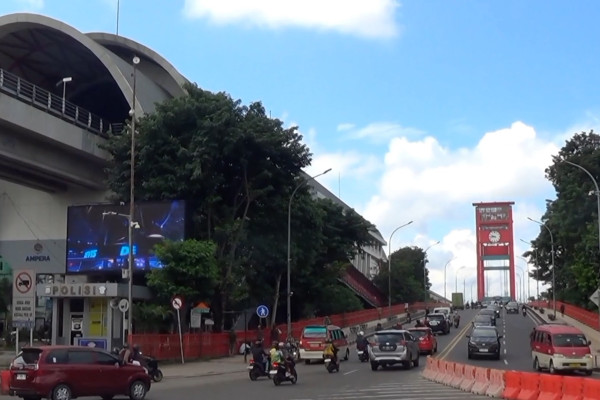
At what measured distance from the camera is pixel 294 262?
5719 centimetres

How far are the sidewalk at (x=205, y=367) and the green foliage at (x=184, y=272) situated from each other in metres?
3.59

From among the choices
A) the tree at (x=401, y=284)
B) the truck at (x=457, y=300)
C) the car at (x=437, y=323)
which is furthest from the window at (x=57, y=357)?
the truck at (x=457, y=300)

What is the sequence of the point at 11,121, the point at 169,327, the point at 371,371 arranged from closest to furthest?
the point at 371,371 → the point at 11,121 → the point at 169,327

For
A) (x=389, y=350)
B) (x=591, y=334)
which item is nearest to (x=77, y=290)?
(x=389, y=350)

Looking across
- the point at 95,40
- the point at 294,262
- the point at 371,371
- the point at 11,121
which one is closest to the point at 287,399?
the point at 371,371

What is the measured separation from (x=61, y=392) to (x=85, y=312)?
24390mm

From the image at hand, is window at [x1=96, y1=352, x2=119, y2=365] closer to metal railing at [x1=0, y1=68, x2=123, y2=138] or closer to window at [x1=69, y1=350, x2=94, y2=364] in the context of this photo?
window at [x1=69, y1=350, x2=94, y2=364]

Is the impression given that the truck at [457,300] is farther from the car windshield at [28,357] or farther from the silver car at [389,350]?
the car windshield at [28,357]

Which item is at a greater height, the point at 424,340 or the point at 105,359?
the point at 105,359

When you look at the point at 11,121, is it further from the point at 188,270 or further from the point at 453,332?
the point at 453,332

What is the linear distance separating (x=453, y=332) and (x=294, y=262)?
1748cm

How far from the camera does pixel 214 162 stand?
47.4m

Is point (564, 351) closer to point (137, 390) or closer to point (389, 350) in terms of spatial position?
point (389, 350)

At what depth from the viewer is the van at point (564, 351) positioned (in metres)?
32.5
